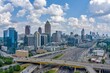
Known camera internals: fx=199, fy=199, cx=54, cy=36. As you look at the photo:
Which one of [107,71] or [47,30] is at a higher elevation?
[47,30]

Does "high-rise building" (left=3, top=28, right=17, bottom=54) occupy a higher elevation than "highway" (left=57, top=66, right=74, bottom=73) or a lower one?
higher

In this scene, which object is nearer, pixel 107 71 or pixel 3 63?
pixel 107 71

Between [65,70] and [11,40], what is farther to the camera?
[11,40]

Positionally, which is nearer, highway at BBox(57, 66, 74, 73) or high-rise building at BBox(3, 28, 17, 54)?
Answer: highway at BBox(57, 66, 74, 73)

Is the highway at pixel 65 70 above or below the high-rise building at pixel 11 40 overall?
below

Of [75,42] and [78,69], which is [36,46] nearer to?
[75,42]

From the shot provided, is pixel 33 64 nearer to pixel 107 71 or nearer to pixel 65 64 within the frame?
pixel 65 64

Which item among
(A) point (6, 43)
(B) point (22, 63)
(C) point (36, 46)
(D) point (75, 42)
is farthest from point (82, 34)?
(B) point (22, 63)

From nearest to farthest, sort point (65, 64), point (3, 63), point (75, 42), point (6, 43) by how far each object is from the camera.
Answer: point (65, 64) → point (3, 63) → point (6, 43) → point (75, 42)

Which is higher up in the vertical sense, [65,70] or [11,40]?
[11,40]

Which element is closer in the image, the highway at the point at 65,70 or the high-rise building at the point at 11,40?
the highway at the point at 65,70

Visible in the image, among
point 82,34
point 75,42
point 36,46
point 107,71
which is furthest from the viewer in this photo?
point 82,34
